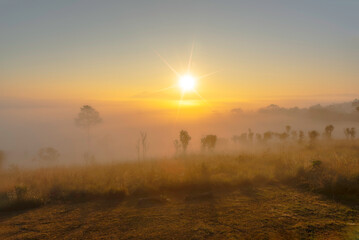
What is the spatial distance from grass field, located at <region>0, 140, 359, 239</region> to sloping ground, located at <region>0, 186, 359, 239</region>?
0.09 feet

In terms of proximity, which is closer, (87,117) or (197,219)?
(197,219)

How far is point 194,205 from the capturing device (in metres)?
8.11

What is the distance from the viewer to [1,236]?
6.23 m

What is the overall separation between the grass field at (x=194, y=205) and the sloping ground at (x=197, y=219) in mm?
27

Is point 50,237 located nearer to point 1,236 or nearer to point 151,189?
point 1,236

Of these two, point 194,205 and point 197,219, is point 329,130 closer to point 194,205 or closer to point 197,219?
point 194,205

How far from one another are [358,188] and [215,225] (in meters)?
6.74

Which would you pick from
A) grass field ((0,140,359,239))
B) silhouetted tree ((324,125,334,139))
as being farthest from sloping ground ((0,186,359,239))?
silhouetted tree ((324,125,334,139))

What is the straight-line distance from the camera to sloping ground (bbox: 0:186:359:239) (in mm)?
5855

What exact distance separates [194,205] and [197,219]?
131cm

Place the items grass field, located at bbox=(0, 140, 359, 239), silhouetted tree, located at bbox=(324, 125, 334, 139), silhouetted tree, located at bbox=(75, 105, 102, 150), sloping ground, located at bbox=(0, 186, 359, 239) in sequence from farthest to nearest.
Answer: silhouetted tree, located at bbox=(75, 105, 102, 150) → silhouetted tree, located at bbox=(324, 125, 334, 139) → grass field, located at bbox=(0, 140, 359, 239) → sloping ground, located at bbox=(0, 186, 359, 239)

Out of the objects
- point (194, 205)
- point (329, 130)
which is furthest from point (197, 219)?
point (329, 130)

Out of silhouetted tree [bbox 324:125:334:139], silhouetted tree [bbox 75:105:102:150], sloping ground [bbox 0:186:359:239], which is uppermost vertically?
silhouetted tree [bbox 75:105:102:150]

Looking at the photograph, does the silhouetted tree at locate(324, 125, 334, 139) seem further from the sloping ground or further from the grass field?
the sloping ground
